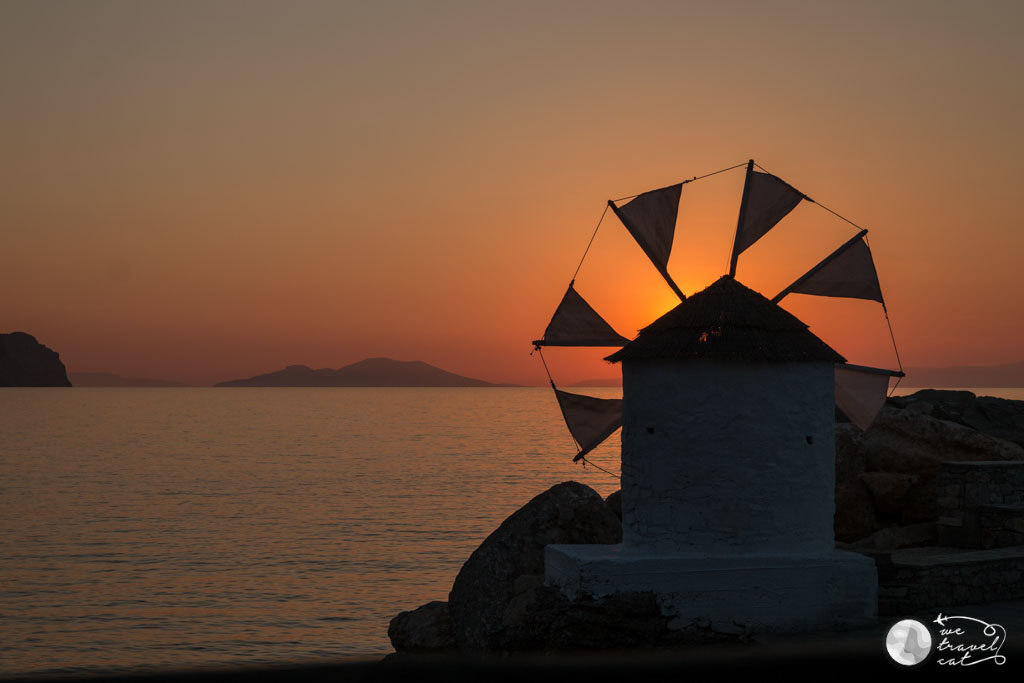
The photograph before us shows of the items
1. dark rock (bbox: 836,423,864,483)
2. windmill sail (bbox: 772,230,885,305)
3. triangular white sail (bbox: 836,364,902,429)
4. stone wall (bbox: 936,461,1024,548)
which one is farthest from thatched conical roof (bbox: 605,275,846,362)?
dark rock (bbox: 836,423,864,483)

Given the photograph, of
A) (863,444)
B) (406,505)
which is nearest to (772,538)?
(863,444)

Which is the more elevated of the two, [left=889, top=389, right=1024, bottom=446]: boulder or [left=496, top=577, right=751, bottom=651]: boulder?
[left=889, top=389, right=1024, bottom=446]: boulder

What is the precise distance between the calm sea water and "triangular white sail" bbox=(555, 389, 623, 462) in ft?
20.0

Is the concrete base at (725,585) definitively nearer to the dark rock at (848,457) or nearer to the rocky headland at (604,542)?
the rocky headland at (604,542)

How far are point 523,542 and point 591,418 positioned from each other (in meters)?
2.22

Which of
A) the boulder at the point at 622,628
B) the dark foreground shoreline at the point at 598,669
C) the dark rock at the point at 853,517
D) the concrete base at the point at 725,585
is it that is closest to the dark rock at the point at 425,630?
the boulder at the point at 622,628

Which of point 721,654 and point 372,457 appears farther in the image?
point 372,457

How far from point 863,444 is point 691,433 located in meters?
8.02

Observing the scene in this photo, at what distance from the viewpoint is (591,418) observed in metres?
13.9

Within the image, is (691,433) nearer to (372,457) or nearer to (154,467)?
(154,467)

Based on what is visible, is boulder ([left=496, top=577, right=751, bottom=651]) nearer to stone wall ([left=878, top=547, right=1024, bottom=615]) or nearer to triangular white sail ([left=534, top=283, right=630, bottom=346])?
stone wall ([left=878, top=547, right=1024, bottom=615])

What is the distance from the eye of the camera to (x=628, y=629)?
10883 mm

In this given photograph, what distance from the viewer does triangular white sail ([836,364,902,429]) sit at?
13281 millimetres

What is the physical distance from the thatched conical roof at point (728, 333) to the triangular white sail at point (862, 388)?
3.75 feet
